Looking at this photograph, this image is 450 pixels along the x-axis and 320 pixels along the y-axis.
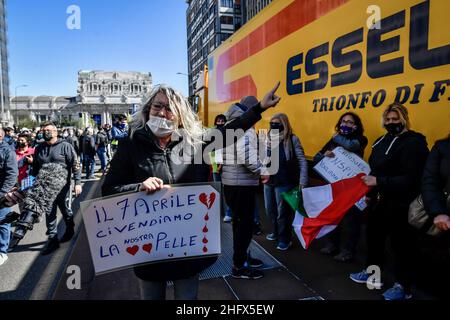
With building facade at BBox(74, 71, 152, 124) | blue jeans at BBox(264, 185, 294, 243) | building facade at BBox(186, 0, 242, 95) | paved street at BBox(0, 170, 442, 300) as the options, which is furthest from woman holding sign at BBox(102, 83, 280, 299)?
building facade at BBox(74, 71, 152, 124)

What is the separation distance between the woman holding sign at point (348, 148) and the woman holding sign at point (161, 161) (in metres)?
2.14

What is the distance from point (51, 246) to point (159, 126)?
3739 mm

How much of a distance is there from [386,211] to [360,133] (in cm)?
95

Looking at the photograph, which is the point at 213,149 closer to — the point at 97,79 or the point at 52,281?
the point at 52,281

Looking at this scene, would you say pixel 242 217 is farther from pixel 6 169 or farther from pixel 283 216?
pixel 6 169

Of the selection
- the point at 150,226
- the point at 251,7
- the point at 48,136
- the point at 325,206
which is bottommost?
the point at 325,206

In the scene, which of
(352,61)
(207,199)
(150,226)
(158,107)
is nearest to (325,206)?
(352,61)

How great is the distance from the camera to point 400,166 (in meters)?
2.92

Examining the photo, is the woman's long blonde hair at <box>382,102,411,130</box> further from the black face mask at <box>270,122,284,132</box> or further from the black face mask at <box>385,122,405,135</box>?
the black face mask at <box>270,122,284,132</box>

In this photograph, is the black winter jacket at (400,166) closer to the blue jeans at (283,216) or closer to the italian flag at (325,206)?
the italian flag at (325,206)

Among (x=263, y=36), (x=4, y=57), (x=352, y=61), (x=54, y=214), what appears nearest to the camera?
(x=352, y=61)

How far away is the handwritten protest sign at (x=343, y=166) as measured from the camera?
345 cm

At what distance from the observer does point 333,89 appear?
3955 millimetres
